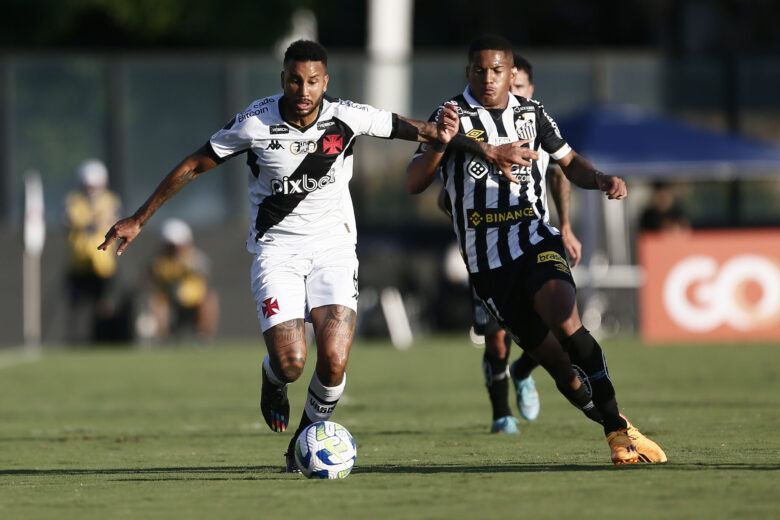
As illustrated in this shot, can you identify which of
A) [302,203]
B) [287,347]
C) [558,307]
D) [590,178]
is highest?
[590,178]

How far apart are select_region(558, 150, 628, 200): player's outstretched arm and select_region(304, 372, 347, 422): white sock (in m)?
1.72

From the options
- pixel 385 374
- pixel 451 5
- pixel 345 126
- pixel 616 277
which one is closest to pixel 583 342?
pixel 345 126

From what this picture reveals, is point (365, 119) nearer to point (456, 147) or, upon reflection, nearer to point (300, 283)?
point (456, 147)

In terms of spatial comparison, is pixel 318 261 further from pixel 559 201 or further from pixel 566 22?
pixel 566 22

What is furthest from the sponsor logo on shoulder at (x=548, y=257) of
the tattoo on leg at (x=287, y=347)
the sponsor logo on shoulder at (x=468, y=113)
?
the tattoo on leg at (x=287, y=347)

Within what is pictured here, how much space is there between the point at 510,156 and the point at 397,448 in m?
2.04

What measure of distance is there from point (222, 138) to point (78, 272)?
44.5ft

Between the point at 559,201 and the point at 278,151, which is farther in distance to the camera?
the point at 559,201

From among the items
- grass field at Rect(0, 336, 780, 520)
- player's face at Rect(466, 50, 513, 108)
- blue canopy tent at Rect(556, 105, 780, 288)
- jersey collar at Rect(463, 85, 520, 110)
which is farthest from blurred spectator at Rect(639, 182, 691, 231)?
player's face at Rect(466, 50, 513, 108)

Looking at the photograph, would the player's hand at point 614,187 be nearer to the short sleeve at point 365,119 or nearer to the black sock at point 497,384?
the short sleeve at point 365,119

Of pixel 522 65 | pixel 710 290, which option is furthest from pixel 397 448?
pixel 710 290

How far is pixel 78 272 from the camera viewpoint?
20.8 metres

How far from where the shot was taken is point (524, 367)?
9.55 metres

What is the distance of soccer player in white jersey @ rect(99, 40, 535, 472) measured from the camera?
7602 mm
